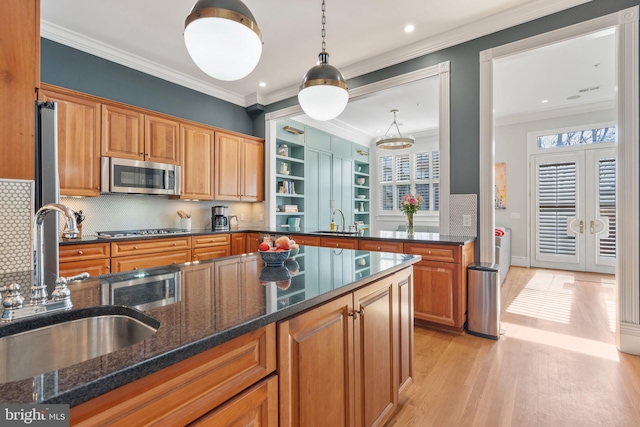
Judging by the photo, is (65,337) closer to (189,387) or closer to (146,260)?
(189,387)

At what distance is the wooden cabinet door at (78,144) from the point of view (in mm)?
3113

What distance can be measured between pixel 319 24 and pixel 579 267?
623 cm

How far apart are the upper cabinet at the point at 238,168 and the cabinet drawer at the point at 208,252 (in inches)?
30.9

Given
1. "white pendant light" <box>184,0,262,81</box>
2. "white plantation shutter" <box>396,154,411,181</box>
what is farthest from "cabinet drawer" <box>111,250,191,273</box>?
"white plantation shutter" <box>396,154,411,181</box>

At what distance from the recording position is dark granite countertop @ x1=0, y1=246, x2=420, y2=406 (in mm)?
563

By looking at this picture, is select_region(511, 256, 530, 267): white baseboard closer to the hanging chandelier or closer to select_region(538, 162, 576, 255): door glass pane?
select_region(538, 162, 576, 255): door glass pane

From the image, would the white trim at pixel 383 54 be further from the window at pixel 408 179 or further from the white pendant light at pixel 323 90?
the window at pixel 408 179

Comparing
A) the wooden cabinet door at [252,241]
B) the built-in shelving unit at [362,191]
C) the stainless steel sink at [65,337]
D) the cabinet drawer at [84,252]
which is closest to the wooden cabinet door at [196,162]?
the wooden cabinet door at [252,241]

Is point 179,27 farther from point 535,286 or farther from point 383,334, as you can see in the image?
point 535,286

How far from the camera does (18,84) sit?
149cm

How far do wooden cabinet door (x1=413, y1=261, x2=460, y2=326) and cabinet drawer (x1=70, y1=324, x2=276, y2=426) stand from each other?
2445mm

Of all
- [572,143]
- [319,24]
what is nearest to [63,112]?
[319,24]

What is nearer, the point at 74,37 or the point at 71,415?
the point at 71,415

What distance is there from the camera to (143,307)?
98 cm
